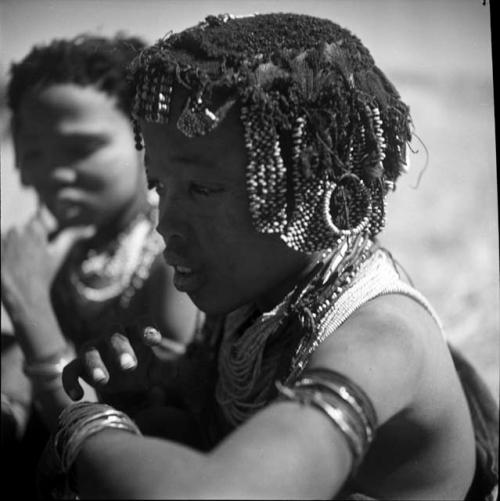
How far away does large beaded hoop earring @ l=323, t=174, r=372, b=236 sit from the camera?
210 cm

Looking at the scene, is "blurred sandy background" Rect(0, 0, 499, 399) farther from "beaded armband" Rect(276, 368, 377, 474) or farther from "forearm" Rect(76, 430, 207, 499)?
"forearm" Rect(76, 430, 207, 499)

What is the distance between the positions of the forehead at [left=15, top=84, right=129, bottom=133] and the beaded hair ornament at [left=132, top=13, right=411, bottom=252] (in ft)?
3.51

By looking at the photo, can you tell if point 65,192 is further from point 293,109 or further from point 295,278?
point 293,109

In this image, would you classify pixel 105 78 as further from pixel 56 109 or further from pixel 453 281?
pixel 453 281

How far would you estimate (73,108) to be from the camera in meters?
3.19

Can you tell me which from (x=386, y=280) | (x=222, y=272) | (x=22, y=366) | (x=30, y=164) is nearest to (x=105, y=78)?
(x=30, y=164)

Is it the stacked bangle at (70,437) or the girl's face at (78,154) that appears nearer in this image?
the stacked bangle at (70,437)

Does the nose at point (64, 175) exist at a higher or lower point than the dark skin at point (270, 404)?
lower

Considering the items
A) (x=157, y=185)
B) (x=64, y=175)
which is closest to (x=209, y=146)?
(x=157, y=185)

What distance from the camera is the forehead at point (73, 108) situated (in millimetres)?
3186

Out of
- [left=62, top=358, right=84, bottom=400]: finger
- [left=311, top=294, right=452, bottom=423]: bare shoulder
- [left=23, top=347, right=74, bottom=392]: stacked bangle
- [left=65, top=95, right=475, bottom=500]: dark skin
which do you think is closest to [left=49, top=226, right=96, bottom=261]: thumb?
[left=23, top=347, right=74, bottom=392]: stacked bangle

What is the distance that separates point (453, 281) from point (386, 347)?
3.67ft

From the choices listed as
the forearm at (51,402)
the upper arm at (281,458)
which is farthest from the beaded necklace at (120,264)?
the upper arm at (281,458)

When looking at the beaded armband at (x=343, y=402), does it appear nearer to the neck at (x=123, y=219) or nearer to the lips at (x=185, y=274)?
the lips at (x=185, y=274)
